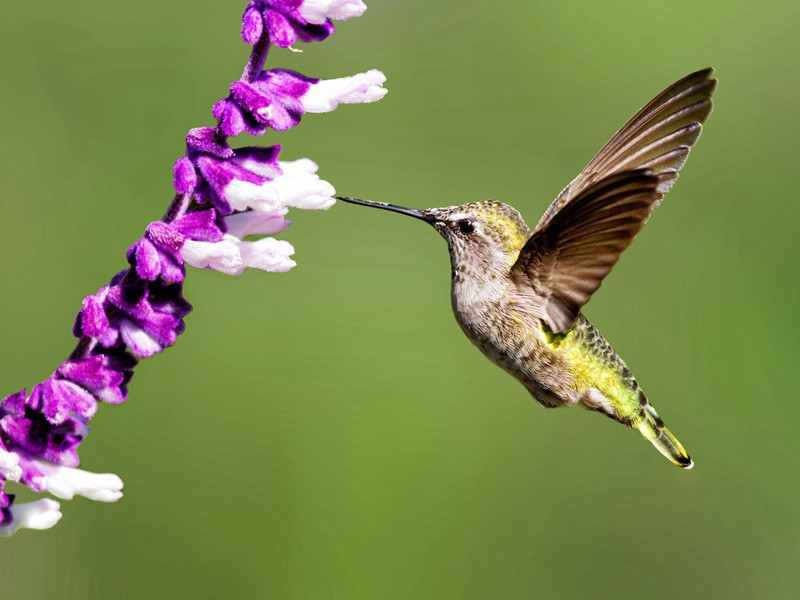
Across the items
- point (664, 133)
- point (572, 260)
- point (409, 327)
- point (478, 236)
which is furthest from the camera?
point (409, 327)

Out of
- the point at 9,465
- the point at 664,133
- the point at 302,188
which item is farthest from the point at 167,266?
the point at 664,133

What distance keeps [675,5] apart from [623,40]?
466 mm

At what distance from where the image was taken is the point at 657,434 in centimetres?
316

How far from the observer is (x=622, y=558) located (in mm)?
5363

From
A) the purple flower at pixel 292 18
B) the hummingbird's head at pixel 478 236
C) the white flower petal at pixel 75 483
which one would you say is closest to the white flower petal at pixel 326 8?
the purple flower at pixel 292 18

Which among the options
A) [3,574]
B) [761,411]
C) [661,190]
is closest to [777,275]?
[761,411]

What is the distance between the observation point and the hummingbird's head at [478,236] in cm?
295

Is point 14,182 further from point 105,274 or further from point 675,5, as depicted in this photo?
point 675,5

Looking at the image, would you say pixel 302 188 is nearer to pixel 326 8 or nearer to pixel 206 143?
pixel 206 143

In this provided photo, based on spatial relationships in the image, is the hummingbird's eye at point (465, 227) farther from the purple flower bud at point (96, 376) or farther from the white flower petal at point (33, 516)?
the white flower petal at point (33, 516)

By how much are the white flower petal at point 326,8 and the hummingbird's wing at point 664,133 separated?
81 cm

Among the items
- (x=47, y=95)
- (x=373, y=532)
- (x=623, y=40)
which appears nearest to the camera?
(x=373, y=532)

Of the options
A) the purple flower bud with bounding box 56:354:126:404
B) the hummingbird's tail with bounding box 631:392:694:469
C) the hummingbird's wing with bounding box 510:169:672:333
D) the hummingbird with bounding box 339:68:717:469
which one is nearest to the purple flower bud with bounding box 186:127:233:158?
the purple flower bud with bounding box 56:354:126:404

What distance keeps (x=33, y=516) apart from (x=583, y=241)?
1.44 m
